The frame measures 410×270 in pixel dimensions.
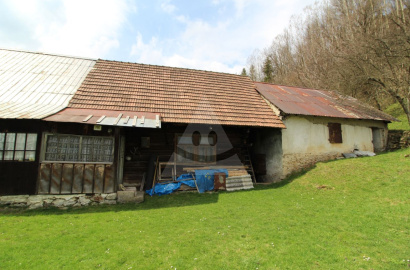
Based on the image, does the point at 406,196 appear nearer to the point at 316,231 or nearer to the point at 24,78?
the point at 316,231

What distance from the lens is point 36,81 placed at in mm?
9008

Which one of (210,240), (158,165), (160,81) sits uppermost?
(160,81)

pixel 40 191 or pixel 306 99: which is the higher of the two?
pixel 306 99

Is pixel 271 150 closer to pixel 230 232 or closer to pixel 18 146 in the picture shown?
pixel 230 232

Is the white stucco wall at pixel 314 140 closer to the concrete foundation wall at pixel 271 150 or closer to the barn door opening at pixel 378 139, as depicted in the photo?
the concrete foundation wall at pixel 271 150

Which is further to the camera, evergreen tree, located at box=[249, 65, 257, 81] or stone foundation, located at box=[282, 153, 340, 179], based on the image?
evergreen tree, located at box=[249, 65, 257, 81]

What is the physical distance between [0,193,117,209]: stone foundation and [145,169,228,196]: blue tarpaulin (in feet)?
5.66

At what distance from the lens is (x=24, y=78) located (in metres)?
9.05

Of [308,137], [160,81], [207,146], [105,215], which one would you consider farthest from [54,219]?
[308,137]

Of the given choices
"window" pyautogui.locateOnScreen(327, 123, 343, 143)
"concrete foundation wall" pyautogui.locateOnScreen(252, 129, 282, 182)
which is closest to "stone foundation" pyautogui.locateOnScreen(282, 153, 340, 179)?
"concrete foundation wall" pyautogui.locateOnScreen(252, 129, 282, 182)

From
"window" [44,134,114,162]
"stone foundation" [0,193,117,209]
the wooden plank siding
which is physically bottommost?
"stone foundation" [0,193,117,209]

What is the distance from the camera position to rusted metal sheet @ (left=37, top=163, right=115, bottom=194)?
263 inches

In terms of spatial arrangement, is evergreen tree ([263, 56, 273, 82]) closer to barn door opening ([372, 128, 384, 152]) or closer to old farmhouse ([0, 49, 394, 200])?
old farmhouse ([0, 49, 394, 200])

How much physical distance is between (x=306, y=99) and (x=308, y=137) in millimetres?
3483
